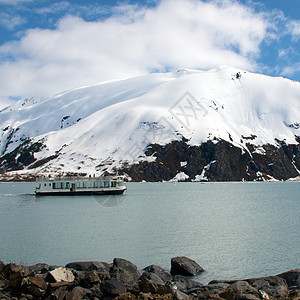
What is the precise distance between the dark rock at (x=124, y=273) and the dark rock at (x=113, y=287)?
2.66 meters

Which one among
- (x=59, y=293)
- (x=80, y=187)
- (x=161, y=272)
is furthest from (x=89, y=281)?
(x=80, y=187)

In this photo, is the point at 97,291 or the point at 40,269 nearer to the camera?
the point at 97,291

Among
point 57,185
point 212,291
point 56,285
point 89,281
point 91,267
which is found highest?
point 57,185

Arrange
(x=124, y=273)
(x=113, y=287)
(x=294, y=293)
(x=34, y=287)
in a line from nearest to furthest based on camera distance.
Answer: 1. (x=113, y=287)
2. (x=34, y=287)
3. (x=294, y=293)
4. (x=124, y=273)

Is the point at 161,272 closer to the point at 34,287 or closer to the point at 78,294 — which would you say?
the point at 78,294

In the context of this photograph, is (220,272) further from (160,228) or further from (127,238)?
(160,228)

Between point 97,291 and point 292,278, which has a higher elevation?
point 97,291

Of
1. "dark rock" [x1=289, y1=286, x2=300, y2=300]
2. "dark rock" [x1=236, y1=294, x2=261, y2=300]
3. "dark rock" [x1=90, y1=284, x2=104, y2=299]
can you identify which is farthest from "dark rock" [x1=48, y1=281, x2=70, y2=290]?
"dark rock" [x1=289, y1=286, x2=300, y2=300]

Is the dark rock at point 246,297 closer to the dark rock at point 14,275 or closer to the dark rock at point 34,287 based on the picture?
the dark rock at point 34,287

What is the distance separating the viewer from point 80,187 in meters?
114

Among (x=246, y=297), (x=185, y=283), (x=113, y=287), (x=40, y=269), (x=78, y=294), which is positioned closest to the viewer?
(x=246, y=297)

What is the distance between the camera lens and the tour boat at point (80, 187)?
110 meters

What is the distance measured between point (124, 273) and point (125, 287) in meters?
3.78

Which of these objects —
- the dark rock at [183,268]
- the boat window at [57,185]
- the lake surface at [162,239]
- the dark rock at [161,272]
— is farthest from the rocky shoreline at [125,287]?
the boat window at [57,185]
